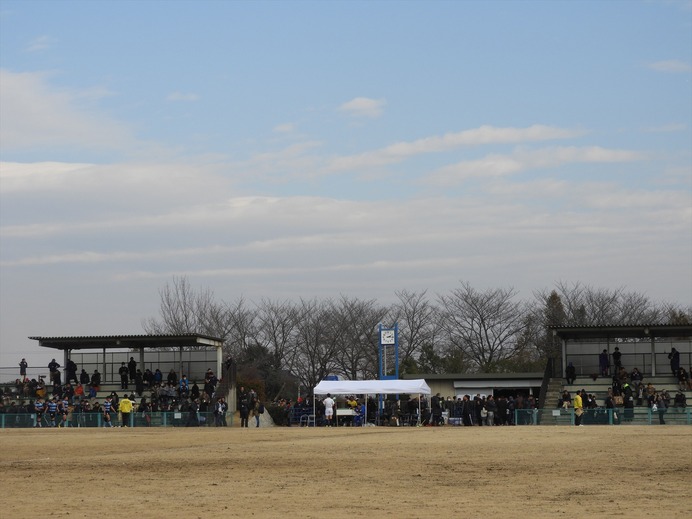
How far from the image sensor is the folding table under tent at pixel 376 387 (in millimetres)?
49500

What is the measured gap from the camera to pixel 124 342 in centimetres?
5988

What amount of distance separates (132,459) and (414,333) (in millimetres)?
70211

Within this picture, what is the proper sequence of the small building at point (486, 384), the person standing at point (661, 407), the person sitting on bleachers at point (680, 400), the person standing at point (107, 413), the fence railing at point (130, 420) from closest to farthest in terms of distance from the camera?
1. the person standing at point (661, 407)
2. the person sitting on bleachers at point (680, 400)
3. the fence railing at point (130, 420)
4. the person standing at point (107, 413)
5. the small building at point (486, 384)

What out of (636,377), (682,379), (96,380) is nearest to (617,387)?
(636,377)

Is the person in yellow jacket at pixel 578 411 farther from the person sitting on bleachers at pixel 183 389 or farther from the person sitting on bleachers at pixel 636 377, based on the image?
the person sitting on bleachers at pixel 183 389

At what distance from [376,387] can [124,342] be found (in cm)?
1629

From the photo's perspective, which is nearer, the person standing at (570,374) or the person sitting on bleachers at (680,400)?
the person sitting on bleachers at (680,400)

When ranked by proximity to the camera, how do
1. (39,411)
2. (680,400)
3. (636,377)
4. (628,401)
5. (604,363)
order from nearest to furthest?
(628,401), (680,400), (39,411), (636,377), (604,363)

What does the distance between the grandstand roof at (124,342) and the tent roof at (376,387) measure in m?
9.48

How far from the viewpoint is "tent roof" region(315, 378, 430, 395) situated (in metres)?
49.5

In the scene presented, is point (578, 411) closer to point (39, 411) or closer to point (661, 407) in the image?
point (661, 407)

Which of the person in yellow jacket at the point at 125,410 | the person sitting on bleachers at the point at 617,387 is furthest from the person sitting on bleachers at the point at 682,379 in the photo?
the person in yellow jacket at the point at 125,410

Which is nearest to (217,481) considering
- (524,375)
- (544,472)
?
(544,472)

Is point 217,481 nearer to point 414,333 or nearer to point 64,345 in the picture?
point 64,345
